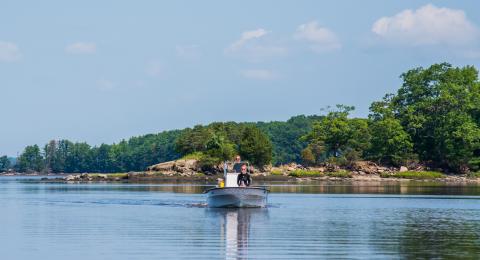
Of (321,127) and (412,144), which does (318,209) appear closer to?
(412,144)

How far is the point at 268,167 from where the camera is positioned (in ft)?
478

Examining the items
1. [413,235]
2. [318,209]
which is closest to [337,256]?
[413,235]

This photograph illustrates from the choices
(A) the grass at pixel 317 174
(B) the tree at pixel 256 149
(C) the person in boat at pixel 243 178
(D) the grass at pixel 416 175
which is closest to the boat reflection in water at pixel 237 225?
(C) the person in boat at pixel 243 178

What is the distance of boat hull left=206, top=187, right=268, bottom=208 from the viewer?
4844 centimetres

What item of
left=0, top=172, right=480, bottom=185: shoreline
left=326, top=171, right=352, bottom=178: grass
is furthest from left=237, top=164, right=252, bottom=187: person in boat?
left=326, top=171, right=352, bottom=178: grass

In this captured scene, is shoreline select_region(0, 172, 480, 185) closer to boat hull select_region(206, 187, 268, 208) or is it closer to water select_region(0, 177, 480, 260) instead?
boat hull select_region(206, 187, 268, 208)

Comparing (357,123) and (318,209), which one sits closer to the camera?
(318,209)

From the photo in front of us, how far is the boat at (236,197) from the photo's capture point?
48.4m

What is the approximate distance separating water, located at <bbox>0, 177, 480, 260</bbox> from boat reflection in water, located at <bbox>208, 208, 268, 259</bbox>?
3 cm

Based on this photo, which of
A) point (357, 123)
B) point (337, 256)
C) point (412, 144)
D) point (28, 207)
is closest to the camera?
point (337, 256)

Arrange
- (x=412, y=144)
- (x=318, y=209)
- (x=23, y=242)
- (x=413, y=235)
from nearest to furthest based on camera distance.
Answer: (x=23, y=242) → (x=413, y=235) → (x=318, y=209) → (x=412, y=144)

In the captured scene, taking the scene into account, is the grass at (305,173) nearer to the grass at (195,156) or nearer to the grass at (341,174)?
the grass at (341,174)

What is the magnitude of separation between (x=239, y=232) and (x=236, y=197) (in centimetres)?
1463

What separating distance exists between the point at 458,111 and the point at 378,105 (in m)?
14.3
